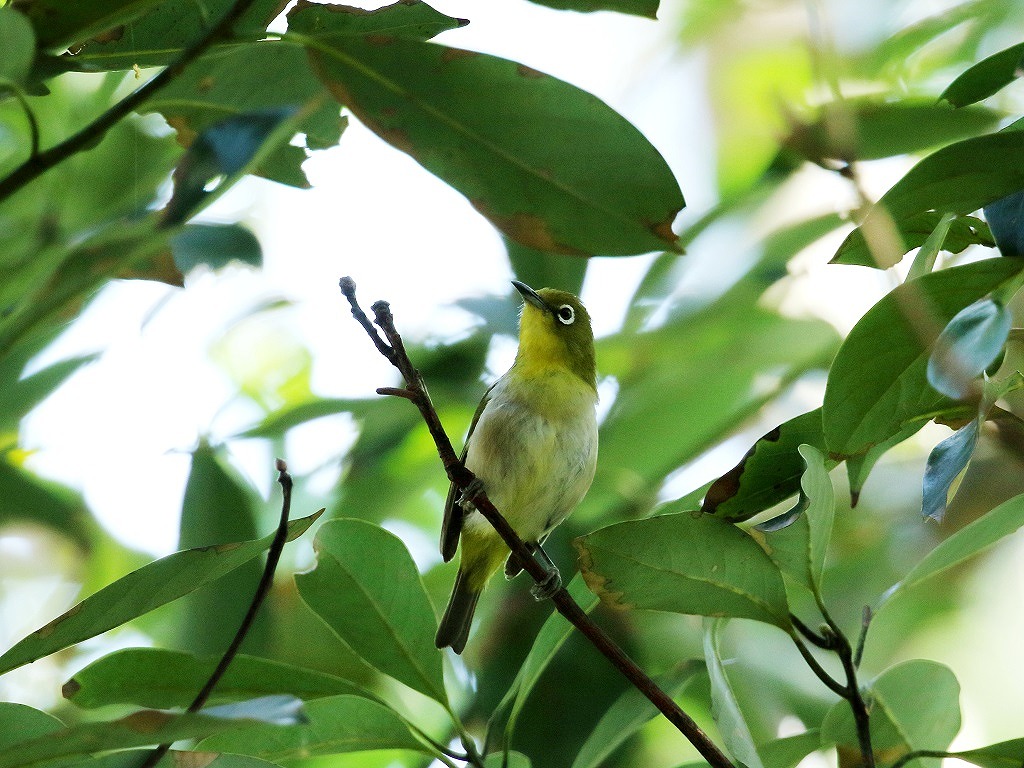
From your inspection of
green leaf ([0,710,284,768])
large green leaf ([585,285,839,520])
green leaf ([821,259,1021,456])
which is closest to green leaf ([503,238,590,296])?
large green leaf ([585,285,839,520])

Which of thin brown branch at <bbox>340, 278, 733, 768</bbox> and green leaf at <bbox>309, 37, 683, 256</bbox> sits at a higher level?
green leaf at <bbox>309, 37, 683, 256</bbox>

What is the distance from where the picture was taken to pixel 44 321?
94 cm

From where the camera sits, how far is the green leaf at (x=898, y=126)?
2.87 metres

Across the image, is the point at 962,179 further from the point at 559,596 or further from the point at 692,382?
the point at 692,382

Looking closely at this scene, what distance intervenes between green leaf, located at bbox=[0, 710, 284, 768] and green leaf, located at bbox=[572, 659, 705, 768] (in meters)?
1.00

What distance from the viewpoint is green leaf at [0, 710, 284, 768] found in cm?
111

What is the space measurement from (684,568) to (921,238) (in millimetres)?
656

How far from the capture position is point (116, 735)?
3.75ft

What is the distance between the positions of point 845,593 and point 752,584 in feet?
6.59

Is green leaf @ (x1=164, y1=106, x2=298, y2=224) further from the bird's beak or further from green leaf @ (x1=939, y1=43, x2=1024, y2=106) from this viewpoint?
the bird's beak

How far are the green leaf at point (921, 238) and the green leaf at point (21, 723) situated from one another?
129 cm

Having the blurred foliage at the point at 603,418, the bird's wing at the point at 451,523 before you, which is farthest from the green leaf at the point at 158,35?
the bird's wing at the point at 451,523

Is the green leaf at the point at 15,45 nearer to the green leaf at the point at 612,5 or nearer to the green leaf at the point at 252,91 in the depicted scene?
the green leaf at the point at 252,91

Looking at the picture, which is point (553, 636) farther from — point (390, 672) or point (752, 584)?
point (752, 584)
